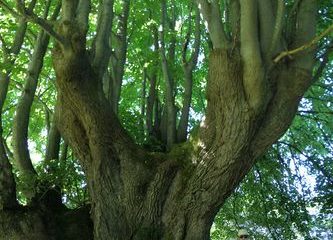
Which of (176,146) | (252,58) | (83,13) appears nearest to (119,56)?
(83,13)

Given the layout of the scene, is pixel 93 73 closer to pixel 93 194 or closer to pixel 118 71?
pixel 93 194

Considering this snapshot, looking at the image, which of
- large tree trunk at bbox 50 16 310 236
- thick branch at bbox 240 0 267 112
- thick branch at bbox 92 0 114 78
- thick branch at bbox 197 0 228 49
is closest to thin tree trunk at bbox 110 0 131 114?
thick branch at bbox 92 0 114 78

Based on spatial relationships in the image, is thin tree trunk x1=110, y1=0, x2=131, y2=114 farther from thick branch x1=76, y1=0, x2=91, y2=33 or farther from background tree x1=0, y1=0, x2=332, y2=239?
thick branch x1=76, y1=0, x2=91, y2=33

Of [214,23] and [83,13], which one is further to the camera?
[83,13]

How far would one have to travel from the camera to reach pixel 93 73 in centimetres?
569

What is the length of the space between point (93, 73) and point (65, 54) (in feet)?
1.67

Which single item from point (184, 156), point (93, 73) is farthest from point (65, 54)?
point (184, 156)

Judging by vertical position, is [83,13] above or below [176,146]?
above

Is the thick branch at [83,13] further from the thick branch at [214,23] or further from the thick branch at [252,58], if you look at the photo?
the thick branch at [252,58]

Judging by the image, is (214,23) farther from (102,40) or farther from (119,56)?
(119,56)

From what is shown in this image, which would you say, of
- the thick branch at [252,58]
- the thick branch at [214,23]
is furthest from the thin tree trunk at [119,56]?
the thick branch at [252,58]

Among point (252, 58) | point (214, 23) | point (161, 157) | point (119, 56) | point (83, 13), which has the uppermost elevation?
point (119, 56)

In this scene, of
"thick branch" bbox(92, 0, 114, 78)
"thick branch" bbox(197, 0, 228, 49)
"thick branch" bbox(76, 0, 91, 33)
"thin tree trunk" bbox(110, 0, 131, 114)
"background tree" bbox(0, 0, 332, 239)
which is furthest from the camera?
"thin tree trunk" bbox(110, 0, 131, 114)

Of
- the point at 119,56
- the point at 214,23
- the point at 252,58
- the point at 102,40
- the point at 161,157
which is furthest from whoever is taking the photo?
the point at 119,56
